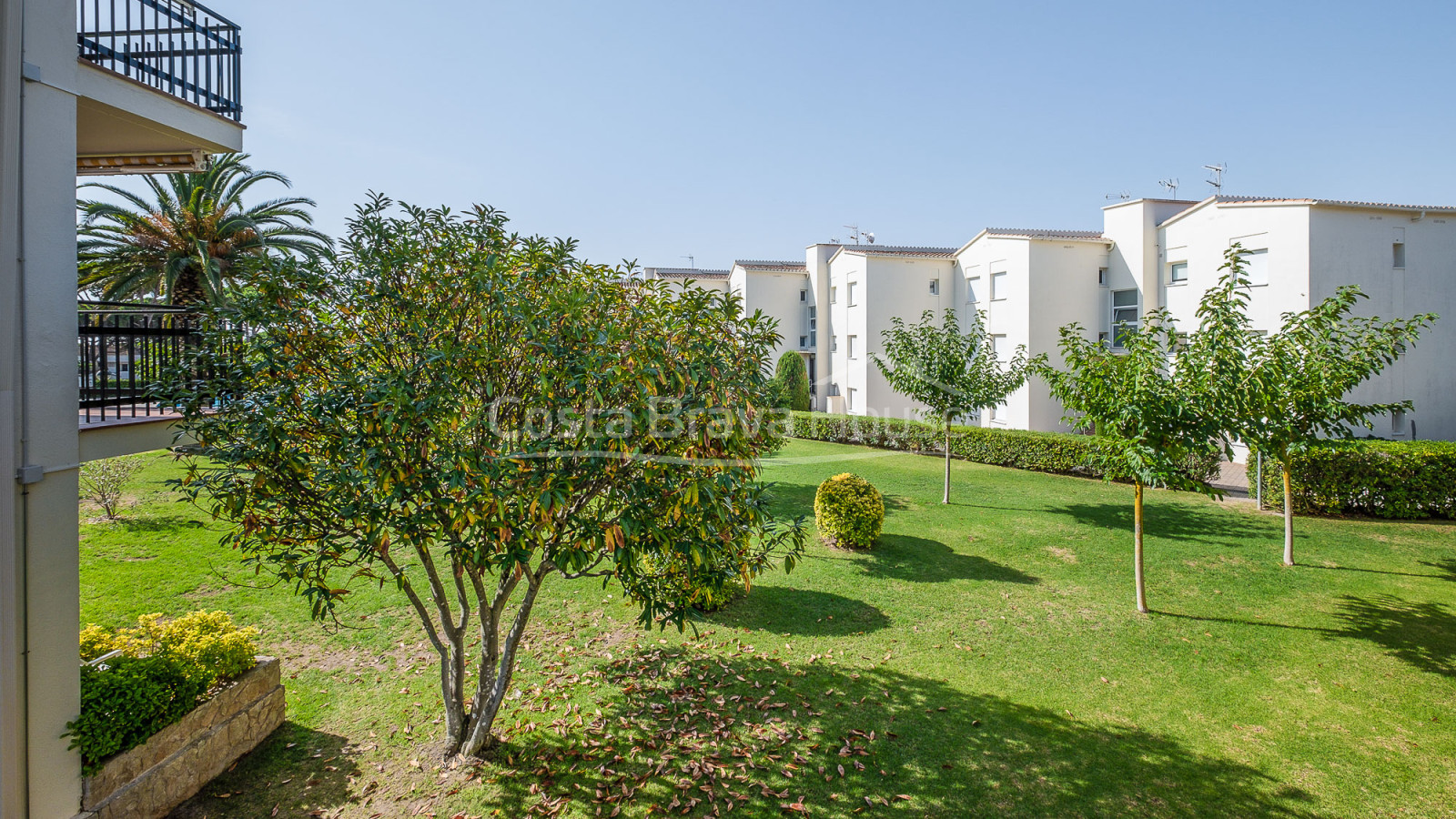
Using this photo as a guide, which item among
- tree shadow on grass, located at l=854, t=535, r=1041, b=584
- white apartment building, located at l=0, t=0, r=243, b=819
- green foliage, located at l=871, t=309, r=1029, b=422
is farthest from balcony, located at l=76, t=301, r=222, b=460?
green foliage, located at l=871, t=309, r=1029, b=422

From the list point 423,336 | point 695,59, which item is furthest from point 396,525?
point 695,59

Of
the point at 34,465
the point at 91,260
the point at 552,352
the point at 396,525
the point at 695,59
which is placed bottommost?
the point at 396,525

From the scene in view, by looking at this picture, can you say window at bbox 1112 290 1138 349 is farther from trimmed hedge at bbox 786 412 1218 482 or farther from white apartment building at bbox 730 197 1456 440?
trimmed hedge at bbox 786 412 1218 482

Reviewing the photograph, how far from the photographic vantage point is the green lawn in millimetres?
5449

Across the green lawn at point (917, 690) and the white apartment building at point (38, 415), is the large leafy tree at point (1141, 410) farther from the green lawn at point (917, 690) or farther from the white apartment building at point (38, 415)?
the white apartment building at point (38, 415)

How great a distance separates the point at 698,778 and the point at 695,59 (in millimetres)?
12097

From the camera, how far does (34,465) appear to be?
4434mm

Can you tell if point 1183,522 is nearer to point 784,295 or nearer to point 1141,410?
point 1141,410

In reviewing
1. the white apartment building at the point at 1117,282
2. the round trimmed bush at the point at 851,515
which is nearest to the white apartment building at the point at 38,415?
the round trimmed bush at the point at 851,515

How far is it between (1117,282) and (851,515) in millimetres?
19514

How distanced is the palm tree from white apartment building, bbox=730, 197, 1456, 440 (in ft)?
54.1

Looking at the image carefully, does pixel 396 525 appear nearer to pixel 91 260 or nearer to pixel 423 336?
pixel 423 336

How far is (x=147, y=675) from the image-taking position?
16.8ft

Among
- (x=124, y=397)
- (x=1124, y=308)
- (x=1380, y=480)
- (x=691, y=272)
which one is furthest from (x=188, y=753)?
(x=691, y=272)
